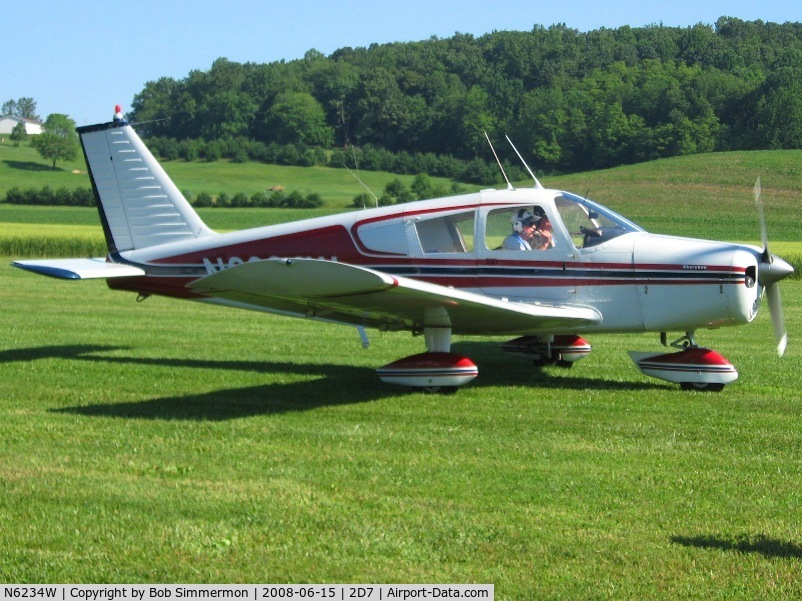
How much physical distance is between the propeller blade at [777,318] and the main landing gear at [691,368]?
48 centimetres

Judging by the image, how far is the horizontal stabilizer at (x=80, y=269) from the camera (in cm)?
1041

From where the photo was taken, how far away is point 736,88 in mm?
75000

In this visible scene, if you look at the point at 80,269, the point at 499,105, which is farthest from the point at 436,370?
the point at 499,105

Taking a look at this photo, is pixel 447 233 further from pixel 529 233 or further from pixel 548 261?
pixel 548 261

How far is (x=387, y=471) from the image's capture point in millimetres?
6535

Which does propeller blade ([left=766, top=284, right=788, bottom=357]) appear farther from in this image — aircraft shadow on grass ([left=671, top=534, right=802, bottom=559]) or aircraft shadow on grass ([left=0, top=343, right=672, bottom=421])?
aircraft shadow on grass ([left=671, top=534, right=802, bottom=559])

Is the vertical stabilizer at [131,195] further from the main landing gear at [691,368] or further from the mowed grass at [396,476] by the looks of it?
the main landing gear at [691,368]

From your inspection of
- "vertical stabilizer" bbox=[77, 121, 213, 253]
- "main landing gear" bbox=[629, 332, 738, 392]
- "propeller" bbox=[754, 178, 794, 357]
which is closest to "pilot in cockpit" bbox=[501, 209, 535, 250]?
"main landing gear" bbox=[629, 332, 738, 392]

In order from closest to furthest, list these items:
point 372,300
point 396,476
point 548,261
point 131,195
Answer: point 396,476 < point 372,300 < point 548,261 < point 131,195

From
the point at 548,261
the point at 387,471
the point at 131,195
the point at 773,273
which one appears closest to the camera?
the point at 387,471

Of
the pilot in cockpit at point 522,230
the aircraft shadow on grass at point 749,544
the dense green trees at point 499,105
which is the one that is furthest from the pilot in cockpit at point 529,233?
the dense green trees at point 499,105

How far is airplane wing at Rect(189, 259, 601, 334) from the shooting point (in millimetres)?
7781

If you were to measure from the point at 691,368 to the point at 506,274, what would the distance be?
76.2 inches

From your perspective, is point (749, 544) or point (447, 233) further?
point (447, 233)
